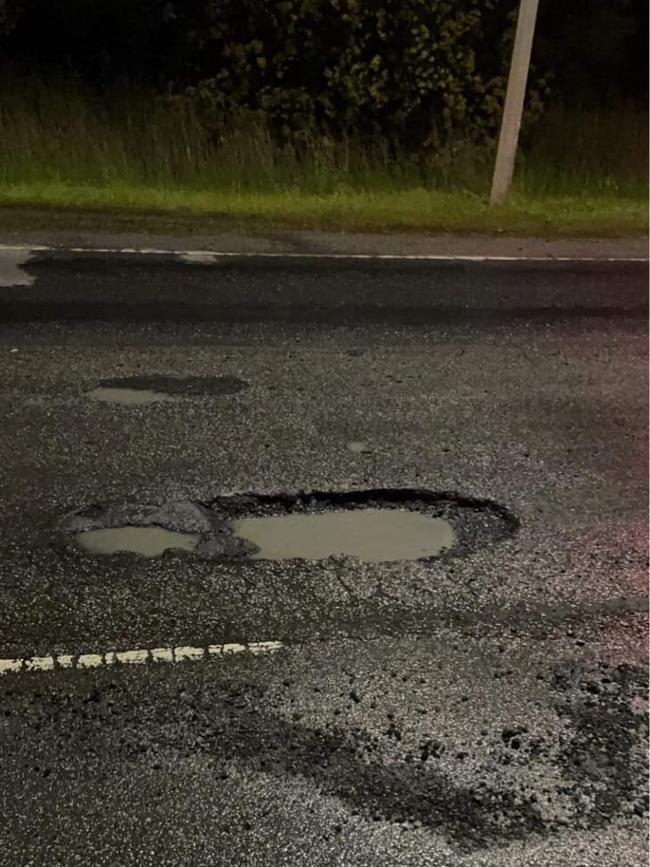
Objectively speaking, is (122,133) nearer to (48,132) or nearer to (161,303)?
(48,132)

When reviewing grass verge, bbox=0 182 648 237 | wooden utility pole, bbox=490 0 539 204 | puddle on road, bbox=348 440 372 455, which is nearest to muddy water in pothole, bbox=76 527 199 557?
puddle on road, bbox=348 440 372 455

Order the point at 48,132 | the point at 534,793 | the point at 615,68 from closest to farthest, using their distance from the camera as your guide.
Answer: the point at 534,793 < the point at 48,132 < the point at 615,68

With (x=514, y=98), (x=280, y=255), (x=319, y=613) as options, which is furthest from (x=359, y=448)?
(x=514, y=98)

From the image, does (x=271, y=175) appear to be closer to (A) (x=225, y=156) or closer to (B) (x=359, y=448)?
(A) (x=225, y=156)

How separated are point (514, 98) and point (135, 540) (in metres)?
8.74

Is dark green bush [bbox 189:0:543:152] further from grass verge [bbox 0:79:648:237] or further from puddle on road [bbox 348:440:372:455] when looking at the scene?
puddle on road [bbox 348:440:372:455]

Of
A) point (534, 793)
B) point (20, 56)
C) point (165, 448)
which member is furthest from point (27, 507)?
point (20, 56)

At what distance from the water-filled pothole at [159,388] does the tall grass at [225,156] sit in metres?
6.00

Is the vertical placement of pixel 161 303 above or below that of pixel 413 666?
above

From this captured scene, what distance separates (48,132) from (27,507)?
913 cm

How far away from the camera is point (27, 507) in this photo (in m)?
4.34

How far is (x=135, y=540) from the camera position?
13.6 ft

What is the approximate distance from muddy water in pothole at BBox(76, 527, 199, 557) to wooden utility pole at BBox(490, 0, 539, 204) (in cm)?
830

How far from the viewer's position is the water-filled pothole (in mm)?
5570
